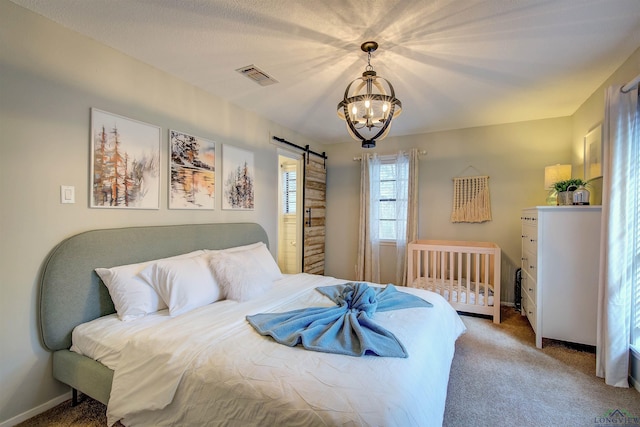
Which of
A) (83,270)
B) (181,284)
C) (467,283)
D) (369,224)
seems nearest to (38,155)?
(83,270)

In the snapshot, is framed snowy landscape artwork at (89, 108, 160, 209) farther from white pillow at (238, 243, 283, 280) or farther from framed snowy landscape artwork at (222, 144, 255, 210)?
white pillow at (238, 243, 283, 280)

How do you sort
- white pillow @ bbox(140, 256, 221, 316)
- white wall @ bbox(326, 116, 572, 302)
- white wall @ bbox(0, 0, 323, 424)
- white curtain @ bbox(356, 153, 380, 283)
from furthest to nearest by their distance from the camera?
white curtain @ bbox(356, 153, 380, 283) < white wall @ bbox(326, 116, 572, 302) < white pillow @ bbox(140, 256, 221, 316) < white wall @ bbox(0, 0, 323, 424)

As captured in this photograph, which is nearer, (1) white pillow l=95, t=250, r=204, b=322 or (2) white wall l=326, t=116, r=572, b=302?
(1) white pillow l=95, t=250, r=204, b=322

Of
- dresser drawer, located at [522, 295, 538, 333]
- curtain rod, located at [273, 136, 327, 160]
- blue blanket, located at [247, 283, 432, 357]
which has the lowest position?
dresser drawer, located at [522, 295, 538, 333]

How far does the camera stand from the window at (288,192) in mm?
5016

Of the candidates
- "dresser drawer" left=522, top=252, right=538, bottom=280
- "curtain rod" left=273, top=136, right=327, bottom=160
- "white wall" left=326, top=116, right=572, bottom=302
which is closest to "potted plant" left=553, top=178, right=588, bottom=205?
"dresser drawer" left=522, top=252, right=538, bottom=280

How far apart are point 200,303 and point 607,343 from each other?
9.58 ft

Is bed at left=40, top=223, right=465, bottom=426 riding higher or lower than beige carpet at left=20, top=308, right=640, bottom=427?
higher

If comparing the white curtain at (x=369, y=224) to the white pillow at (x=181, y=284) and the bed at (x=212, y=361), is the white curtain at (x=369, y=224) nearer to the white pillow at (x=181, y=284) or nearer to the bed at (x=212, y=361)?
the bed at (x=212, y=361)

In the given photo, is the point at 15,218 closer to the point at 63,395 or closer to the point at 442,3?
the point at 63,395

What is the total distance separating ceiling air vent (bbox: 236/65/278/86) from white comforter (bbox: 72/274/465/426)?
6.45 ft

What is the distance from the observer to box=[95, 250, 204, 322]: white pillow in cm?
187

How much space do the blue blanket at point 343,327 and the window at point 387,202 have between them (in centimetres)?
244

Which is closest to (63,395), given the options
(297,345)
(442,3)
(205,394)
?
(205,394)
